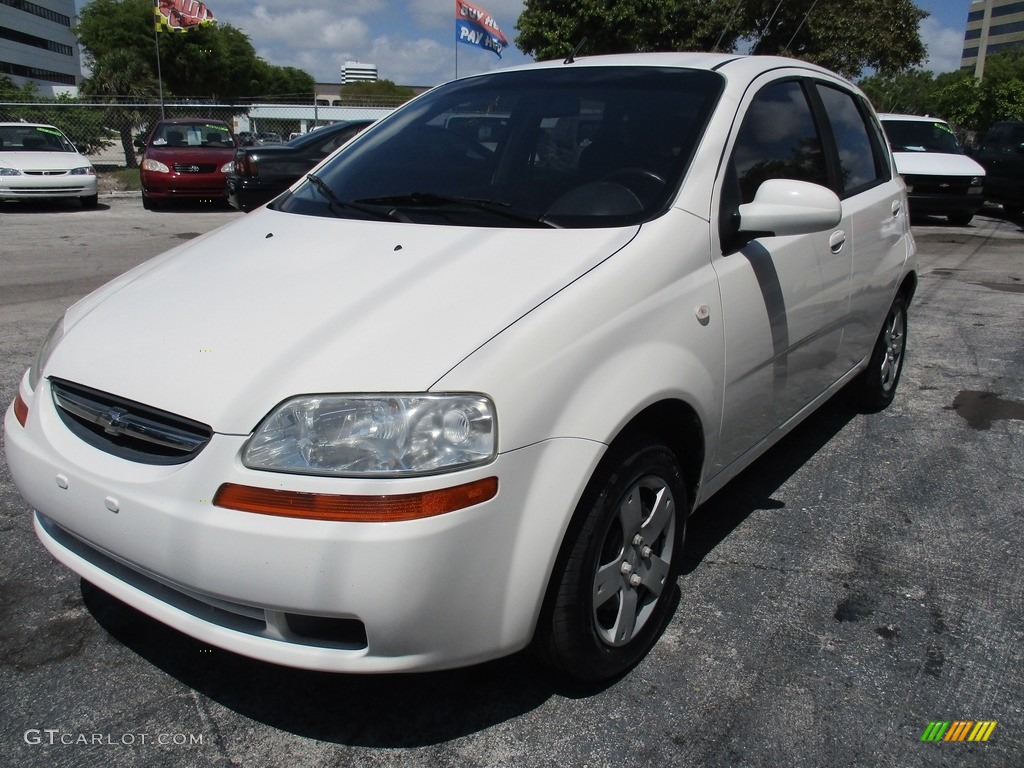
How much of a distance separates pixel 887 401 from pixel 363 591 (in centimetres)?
375

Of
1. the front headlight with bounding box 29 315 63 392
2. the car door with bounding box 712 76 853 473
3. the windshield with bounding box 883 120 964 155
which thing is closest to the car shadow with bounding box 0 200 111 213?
the windshield with bounding box 883 120 964 155

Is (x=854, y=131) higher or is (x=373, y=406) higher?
(x=854, y=131)

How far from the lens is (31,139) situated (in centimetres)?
1455

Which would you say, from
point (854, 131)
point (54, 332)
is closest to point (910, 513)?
point (854, 131)

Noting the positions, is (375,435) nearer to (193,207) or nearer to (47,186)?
(47,186)

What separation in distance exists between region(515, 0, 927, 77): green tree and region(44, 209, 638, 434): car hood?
18717 mm

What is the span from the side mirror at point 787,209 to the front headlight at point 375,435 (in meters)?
1.23

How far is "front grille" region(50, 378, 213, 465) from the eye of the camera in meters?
2.06

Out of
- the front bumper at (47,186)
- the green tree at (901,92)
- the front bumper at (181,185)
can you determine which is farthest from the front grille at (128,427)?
the green tree at (901,92)

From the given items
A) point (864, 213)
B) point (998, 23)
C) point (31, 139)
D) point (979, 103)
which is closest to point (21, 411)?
point (864, 213)

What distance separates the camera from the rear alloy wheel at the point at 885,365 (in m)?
4.50

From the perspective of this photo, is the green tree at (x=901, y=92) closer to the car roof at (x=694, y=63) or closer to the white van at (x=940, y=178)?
the white van at (x=940, y=178)

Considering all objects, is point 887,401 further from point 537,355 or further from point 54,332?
point 54,332

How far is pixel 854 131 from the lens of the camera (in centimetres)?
408
